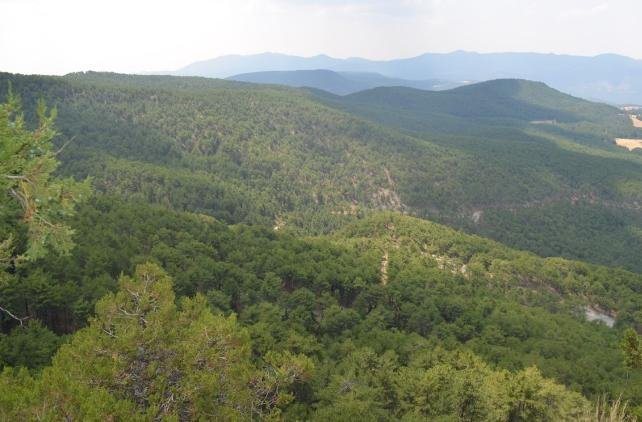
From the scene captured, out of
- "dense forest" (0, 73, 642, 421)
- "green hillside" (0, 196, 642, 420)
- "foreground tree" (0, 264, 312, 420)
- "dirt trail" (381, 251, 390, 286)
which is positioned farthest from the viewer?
"dirt trail" (381, 251, 390, 286)

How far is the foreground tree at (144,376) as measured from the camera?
15359 mm

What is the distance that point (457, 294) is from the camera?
78.5m

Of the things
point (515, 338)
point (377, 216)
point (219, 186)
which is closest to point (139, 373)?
point (515, 338)

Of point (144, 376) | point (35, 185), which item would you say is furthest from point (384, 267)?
point (35, 185)

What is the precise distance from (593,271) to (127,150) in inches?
6224

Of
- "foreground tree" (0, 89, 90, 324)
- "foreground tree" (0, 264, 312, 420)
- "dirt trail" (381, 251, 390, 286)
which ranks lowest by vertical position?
"dirt trail" (381, 251, 390, 286)

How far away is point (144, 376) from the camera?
19078mm

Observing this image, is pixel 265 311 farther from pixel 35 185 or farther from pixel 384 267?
pixel 384 267

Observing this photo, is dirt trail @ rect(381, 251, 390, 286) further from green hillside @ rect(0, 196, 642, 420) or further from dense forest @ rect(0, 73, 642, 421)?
dense forest @ rect(0, 73, 642, 421)

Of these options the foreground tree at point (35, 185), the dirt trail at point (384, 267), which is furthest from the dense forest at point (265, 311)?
the dirt trail at point (384, 267)

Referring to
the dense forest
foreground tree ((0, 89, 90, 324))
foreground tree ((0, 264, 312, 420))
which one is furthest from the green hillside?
foreground tree ((0, 89, 90, 324))

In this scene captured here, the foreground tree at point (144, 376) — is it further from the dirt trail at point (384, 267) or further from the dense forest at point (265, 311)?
the dirt trail at point (384, 267)

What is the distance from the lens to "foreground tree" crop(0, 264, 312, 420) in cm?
1536

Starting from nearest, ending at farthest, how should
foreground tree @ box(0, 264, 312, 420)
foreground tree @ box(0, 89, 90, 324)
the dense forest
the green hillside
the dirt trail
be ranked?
foreground tree @ box(0, 89, 90, 324)
foreground tree @ box(0, 264, 312, 420)
the dense forest
the green hillside
the dirt trail
